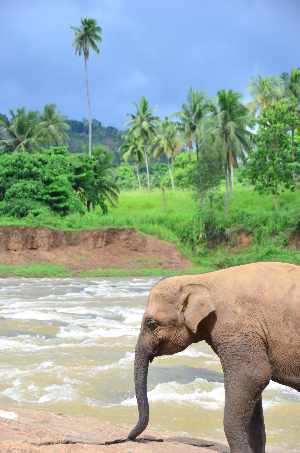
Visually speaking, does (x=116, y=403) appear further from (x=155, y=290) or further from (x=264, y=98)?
(x=264, y=98)

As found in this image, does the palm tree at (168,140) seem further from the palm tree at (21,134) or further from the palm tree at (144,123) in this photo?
the palm tree at (21,134)

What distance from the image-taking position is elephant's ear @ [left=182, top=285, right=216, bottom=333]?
328 centimetres

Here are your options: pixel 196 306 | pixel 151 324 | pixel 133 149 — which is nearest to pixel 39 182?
pixel 133 149

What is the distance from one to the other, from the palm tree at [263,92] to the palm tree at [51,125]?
21.7 m

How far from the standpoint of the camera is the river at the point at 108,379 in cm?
537

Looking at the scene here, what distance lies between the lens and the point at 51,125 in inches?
2045

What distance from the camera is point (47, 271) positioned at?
90.4 feet

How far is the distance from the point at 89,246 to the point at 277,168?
17.9 meters

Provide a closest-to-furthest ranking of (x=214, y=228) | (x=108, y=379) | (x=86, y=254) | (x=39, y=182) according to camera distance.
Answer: (x=108, y=379)
(x=86, y=254)
(x=39, y=182)
(x=214, y=228)

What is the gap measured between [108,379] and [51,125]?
48288 millimetres

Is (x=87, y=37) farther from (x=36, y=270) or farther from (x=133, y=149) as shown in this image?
(x=36, y=270)

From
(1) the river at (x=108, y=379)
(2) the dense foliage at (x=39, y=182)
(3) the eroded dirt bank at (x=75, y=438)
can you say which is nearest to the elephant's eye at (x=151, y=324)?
(3) the eroded dirt bank at (x=75, y=438)

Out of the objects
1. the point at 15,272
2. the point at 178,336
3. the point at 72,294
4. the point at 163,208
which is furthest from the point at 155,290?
the point at 163,208

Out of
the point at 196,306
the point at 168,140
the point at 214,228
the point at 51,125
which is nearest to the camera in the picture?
the point at 196,306
